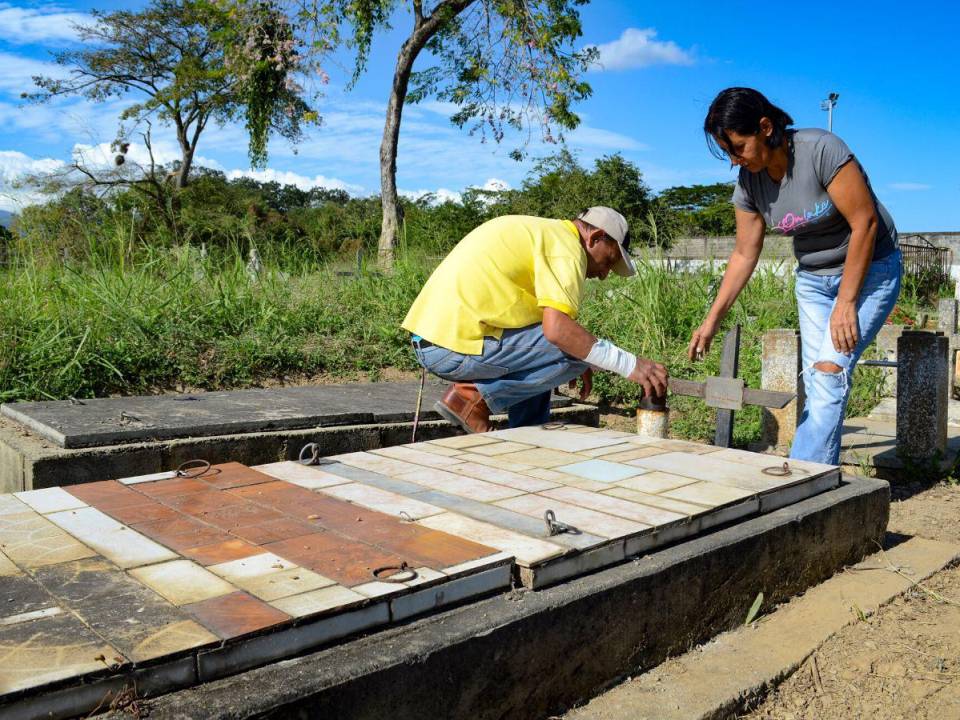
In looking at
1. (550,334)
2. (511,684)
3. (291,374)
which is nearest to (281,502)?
(511,684)

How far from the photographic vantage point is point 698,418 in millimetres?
5586

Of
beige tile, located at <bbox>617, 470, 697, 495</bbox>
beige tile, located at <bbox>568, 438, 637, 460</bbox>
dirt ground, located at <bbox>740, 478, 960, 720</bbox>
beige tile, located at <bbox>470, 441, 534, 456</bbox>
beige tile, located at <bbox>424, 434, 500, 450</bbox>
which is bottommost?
dirt ground, located at <bbox>740, 478, 960, 720</bbox>

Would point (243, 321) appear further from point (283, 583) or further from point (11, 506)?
point (283, 583)

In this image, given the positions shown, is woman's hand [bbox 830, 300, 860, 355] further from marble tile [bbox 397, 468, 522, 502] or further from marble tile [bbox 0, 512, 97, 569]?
marble tile [bbox 0, 512, 97, 569]

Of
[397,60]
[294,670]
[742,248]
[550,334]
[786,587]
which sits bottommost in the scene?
[786,587]

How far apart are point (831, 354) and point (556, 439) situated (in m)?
1.15

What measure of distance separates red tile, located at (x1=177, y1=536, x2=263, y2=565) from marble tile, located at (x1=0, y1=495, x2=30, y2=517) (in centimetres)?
59

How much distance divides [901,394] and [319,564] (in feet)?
11.1

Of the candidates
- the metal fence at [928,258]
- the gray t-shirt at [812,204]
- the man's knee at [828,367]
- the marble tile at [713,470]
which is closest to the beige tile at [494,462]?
the marble tile at [713,470]

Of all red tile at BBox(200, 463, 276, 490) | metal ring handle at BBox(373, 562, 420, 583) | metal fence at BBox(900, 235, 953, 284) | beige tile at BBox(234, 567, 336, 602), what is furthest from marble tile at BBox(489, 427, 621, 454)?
metal fence at BBox(900, 235, 953, 284)

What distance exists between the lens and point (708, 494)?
8.45 feet

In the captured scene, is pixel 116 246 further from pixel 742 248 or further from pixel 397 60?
pixel 397 60

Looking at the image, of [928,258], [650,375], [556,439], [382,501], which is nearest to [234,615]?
[382,501]

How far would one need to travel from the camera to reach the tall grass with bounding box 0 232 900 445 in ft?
15.5
